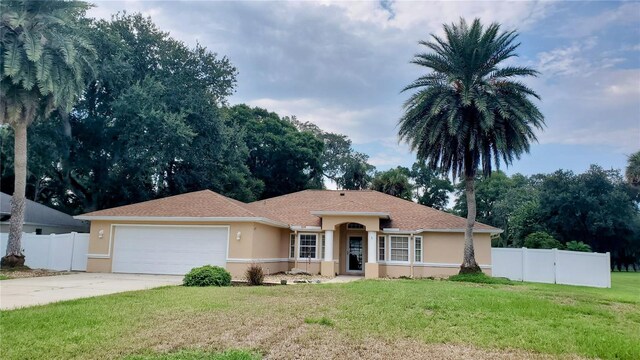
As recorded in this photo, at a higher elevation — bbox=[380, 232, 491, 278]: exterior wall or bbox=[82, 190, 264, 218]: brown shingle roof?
bbox=[82, 190, 264, 218]: brown shingle roof

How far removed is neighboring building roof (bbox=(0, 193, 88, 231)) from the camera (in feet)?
86.3

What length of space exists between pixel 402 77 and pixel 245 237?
11822 millimetres

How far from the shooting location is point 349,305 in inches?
386

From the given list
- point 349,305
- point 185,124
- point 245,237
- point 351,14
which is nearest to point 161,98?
point 185,124

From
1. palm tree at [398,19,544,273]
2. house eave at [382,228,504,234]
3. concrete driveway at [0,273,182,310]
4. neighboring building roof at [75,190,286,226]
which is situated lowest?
concrete driveway at [0,273,182,310]

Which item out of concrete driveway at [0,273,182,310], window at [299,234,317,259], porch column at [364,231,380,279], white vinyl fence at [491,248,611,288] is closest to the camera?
concrete driveway at [0,273,182,310]

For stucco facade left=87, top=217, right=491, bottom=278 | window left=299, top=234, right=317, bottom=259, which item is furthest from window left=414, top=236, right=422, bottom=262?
window left=299, top=234, right=317, bottom=259

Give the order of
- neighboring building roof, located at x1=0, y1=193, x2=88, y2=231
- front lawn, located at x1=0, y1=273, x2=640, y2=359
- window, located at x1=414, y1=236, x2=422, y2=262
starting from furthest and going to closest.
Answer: neighboring building roof, located at x1=0, y1=193, x2=88, y2=231 < window, located at x1=414, y1=236, x2=422, y2=262 < front lawn, located at x1=0, y1=273, x2=640, y2=359

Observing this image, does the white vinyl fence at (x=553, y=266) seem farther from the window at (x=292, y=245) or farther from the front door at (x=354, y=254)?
the window at (x=292, y=245)

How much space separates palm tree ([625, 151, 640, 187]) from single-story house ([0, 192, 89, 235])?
49.4 m

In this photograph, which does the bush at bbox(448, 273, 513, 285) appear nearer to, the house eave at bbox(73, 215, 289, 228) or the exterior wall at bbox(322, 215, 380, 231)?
the exterior wall at bbox(322, 215, 380, 231)

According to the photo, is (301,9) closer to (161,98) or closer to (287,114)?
(161,98)

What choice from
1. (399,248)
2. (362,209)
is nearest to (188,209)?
(362,209)

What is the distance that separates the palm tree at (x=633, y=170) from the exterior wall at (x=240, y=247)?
38.0 m
